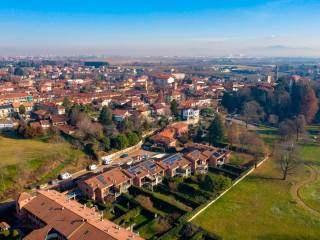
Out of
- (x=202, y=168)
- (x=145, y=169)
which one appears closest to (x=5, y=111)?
(x=145, y=169)

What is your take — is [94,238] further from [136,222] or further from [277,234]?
[277,234]

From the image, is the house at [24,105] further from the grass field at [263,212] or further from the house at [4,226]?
the grass field at [263,212]

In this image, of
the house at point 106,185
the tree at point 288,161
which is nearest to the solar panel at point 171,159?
the house at point 106,185

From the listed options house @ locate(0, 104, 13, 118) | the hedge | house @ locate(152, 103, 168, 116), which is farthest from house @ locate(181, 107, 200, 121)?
house @ locate(0, 104, 13, 118)

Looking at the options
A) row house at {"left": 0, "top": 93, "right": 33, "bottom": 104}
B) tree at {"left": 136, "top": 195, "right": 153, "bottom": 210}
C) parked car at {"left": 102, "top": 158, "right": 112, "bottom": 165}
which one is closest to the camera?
tree at {"left": 136, "top": 195, "right": 153, "bottom": 210}

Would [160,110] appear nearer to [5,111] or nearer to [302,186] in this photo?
[5,111]

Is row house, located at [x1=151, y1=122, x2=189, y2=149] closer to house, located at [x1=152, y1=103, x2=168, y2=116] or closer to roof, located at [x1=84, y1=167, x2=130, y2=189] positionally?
house, located at [x1=152, y1=103, x2=168, y2=116]

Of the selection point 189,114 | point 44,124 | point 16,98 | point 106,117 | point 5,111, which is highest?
point 16,98
